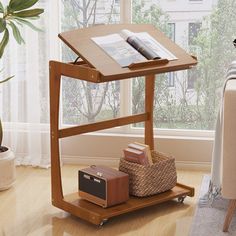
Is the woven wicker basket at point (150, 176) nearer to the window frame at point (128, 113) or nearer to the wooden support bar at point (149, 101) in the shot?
the wooden support bar at point (149, 101)

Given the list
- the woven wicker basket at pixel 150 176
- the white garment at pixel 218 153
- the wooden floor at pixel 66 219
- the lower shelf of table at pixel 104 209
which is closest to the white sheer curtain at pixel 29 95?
the wooden floor at pixel 66 219

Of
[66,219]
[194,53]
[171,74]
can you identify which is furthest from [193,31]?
[66,219]

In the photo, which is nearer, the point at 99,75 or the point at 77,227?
the point at 99,75

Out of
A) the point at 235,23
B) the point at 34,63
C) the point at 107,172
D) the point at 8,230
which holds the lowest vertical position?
the point at 8,230

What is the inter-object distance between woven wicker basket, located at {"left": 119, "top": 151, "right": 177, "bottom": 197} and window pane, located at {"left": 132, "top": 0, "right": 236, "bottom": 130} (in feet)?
2.90

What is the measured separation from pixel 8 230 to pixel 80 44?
3.54ft

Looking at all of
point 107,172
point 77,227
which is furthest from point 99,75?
point 77,227

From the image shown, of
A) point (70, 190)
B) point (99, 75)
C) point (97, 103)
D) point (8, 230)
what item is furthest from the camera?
point (97, 103)

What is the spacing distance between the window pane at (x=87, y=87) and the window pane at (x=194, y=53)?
0.17 metres

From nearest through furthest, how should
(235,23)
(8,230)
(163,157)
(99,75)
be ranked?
(99,75) → (8,230) → (163,157) → (235,23)

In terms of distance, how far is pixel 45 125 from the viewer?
4.57 meters

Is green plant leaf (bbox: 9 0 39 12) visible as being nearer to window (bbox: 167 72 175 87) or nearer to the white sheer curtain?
the white sheer curtain

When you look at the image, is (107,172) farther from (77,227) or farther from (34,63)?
(34,63)

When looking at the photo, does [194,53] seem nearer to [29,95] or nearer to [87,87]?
[87,87]
